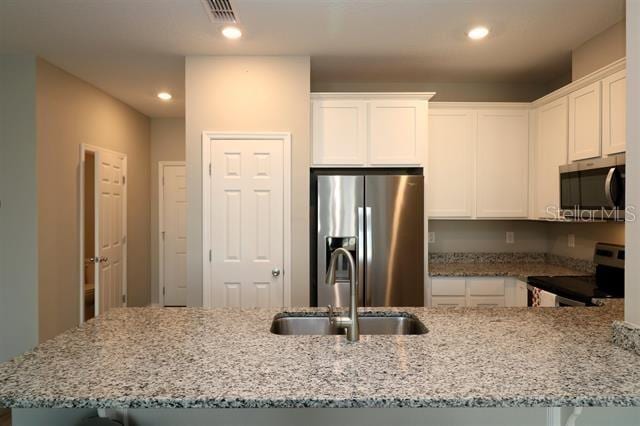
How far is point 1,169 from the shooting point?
128 inches

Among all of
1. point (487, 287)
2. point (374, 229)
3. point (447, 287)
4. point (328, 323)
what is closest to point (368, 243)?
point (374, 229)

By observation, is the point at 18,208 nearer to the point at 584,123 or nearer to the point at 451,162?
the point at 451,162

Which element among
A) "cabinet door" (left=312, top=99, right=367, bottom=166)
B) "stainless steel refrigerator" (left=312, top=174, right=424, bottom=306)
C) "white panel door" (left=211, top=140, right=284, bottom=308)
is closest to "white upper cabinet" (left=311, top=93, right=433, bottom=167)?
"cabinet door" (left=312, top=99, right=367, bottom=166)

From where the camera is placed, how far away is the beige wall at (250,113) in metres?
3.25

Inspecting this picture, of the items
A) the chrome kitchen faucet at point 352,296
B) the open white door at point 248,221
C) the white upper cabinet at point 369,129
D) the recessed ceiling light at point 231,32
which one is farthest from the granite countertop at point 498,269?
the recessed ceiling light at point 231,32

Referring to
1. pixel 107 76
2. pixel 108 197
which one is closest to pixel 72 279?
pixel 108 197

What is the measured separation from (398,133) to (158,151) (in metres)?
3.75

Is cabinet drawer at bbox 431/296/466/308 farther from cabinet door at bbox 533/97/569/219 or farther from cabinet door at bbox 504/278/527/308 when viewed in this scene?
cabinet door at bbox 533/97/569/219

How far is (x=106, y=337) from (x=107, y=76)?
3.25 meters

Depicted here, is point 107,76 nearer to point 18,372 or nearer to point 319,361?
point 18,372

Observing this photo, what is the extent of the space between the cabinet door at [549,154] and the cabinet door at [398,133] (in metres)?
1.04

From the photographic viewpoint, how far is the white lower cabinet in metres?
3.36

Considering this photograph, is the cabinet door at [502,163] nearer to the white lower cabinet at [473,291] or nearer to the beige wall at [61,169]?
the white lower cabinet at [473,291]

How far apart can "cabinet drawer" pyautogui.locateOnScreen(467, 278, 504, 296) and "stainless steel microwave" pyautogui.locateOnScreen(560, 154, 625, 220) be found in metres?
0.79
